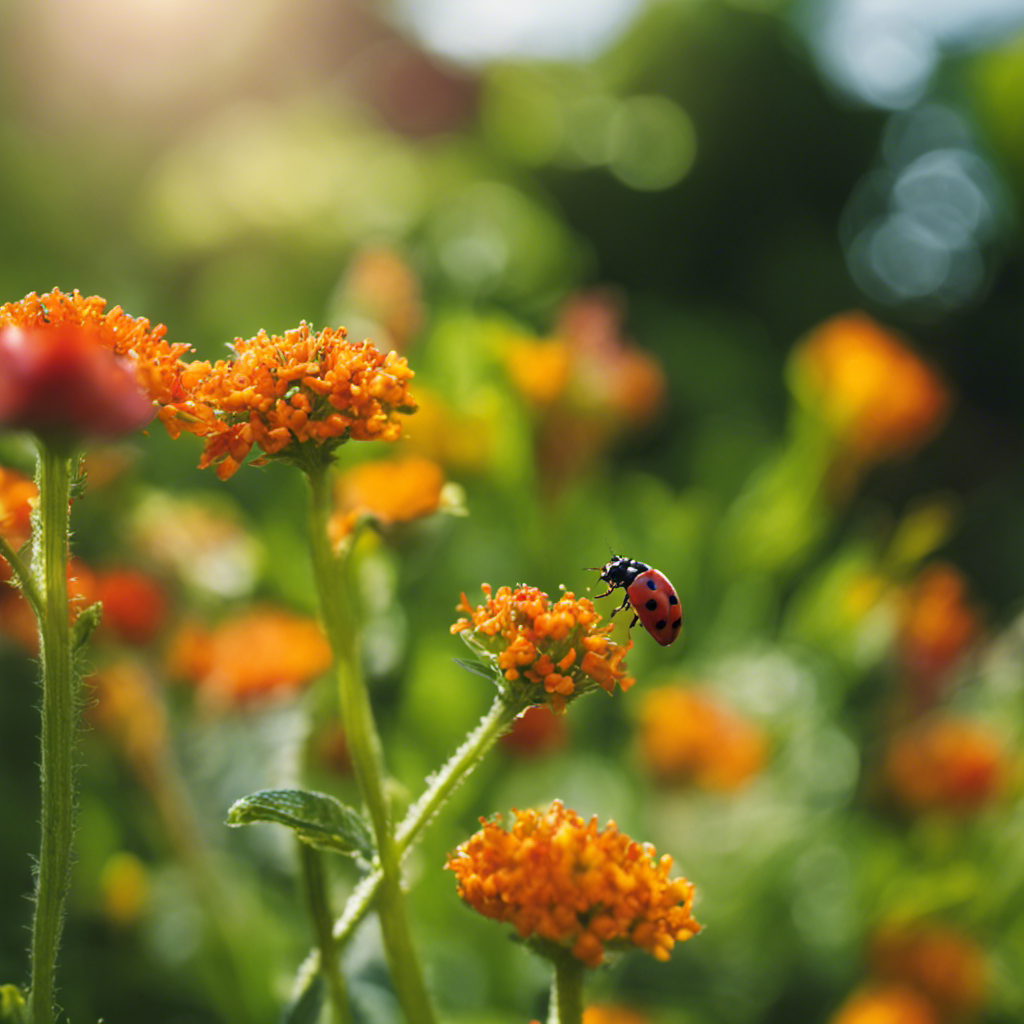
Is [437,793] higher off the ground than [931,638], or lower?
lower

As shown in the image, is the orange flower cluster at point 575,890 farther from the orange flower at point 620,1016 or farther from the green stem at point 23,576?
the orange flower at point 620,1016

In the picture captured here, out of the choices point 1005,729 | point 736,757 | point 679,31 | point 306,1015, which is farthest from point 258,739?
point 679,31

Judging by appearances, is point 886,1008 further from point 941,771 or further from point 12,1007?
point 12,1007

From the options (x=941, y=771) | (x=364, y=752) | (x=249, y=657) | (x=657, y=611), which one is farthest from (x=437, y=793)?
(x=941, y=771)

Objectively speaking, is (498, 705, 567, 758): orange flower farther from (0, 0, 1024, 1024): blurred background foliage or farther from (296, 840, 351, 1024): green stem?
(296, 840, 351, 1024): green stem

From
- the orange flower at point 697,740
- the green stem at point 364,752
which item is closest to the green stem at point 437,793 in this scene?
the green stem at point 364,752

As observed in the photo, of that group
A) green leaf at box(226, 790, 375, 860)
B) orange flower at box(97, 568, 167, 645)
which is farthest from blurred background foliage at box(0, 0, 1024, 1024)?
green leaf at box(226, 790, 375, 860)
